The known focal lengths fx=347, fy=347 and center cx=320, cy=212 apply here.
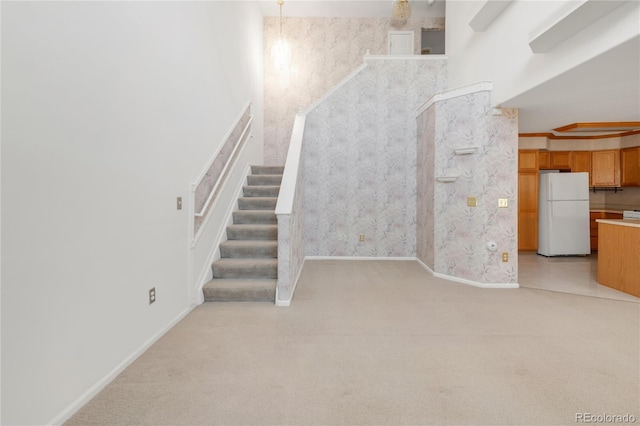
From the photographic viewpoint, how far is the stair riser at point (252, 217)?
476 cm

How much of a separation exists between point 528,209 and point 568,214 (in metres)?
0.66

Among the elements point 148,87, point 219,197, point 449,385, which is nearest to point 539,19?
point 449,385

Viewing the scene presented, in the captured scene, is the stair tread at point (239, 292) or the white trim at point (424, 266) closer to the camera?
the stair tread at point (239, 292)

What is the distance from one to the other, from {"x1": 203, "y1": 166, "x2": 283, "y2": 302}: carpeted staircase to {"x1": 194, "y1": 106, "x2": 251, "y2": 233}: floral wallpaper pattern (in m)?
0.65

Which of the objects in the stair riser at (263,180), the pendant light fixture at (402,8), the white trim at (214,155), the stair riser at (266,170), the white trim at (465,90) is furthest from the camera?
the stair riser at (266,170)

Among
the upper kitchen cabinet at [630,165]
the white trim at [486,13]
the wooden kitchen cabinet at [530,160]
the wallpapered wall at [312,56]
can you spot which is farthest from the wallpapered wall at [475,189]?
the upper kitchen cabinet at [630,165]

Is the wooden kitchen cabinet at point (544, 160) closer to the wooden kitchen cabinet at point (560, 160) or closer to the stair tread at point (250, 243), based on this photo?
the wooden kitchen cabinet at point (560, 160)

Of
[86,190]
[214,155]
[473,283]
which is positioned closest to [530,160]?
[473,283]

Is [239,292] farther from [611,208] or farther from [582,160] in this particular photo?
[611,208]

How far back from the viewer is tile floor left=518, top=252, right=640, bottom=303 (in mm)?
4213

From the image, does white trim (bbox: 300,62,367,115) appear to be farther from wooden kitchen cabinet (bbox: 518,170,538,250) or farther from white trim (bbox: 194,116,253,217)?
wooden kitchen cabinet (bbox: 518,170,538,250)

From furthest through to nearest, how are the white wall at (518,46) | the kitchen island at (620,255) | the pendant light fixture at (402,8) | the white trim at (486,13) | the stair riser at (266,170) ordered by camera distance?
1. the stair riser at (266,170)
2. the pendant light fixture at (402,8)
3. the kitchen island at (620,255)
4. the white trim at (486,13)
5. the white wall at (518,46)

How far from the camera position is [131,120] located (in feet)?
7.95

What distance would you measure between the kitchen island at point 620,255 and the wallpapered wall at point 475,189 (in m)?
1.20
